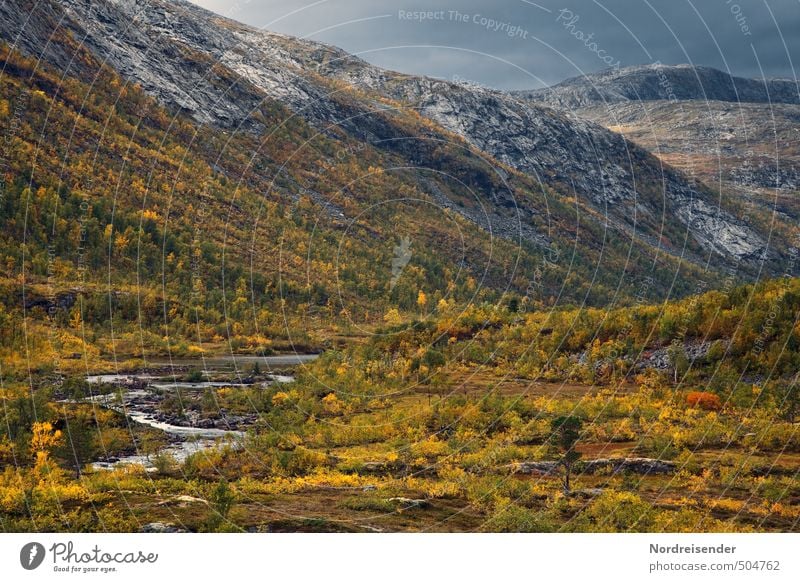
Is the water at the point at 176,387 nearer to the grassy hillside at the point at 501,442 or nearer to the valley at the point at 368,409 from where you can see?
the valley at the point at 368,409

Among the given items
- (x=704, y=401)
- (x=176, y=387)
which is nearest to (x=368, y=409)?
(x=704, y=401)

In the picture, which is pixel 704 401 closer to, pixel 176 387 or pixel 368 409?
pixel 368 409

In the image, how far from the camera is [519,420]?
51594 millimetres

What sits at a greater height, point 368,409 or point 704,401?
point 704,401

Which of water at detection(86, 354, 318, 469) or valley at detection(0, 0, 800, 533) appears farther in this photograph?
water at detection(86, 354, 318, 469)

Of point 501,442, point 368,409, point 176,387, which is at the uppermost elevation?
point 501,442

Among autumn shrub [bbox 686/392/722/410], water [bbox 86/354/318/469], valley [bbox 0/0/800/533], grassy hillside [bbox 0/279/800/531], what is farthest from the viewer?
autumn shrub [bbox 686/392/722/410]

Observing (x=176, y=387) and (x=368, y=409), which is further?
(x=176, y=387)

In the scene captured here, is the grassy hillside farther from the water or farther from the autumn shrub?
the water

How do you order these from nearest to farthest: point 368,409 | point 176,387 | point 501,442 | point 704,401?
point 501,442, point 704,401, point 368,409, point 176,387

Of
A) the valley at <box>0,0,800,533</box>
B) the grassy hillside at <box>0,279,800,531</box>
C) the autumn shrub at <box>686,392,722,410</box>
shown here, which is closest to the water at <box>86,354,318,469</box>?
the valley at <box>0,0,800,533</box>

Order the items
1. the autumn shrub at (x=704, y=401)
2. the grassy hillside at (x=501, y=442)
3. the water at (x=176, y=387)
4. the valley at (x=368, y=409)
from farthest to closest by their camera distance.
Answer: the autumn shrub at (x=704, y=401)
the water at (x=176, y=387)
the valley at (x=368, y=409)
the grassy hillside at (x=501, y=442)

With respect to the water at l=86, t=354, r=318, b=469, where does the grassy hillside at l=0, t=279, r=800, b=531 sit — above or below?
above

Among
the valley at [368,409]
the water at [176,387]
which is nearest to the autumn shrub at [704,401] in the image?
the valley at [368,409]
